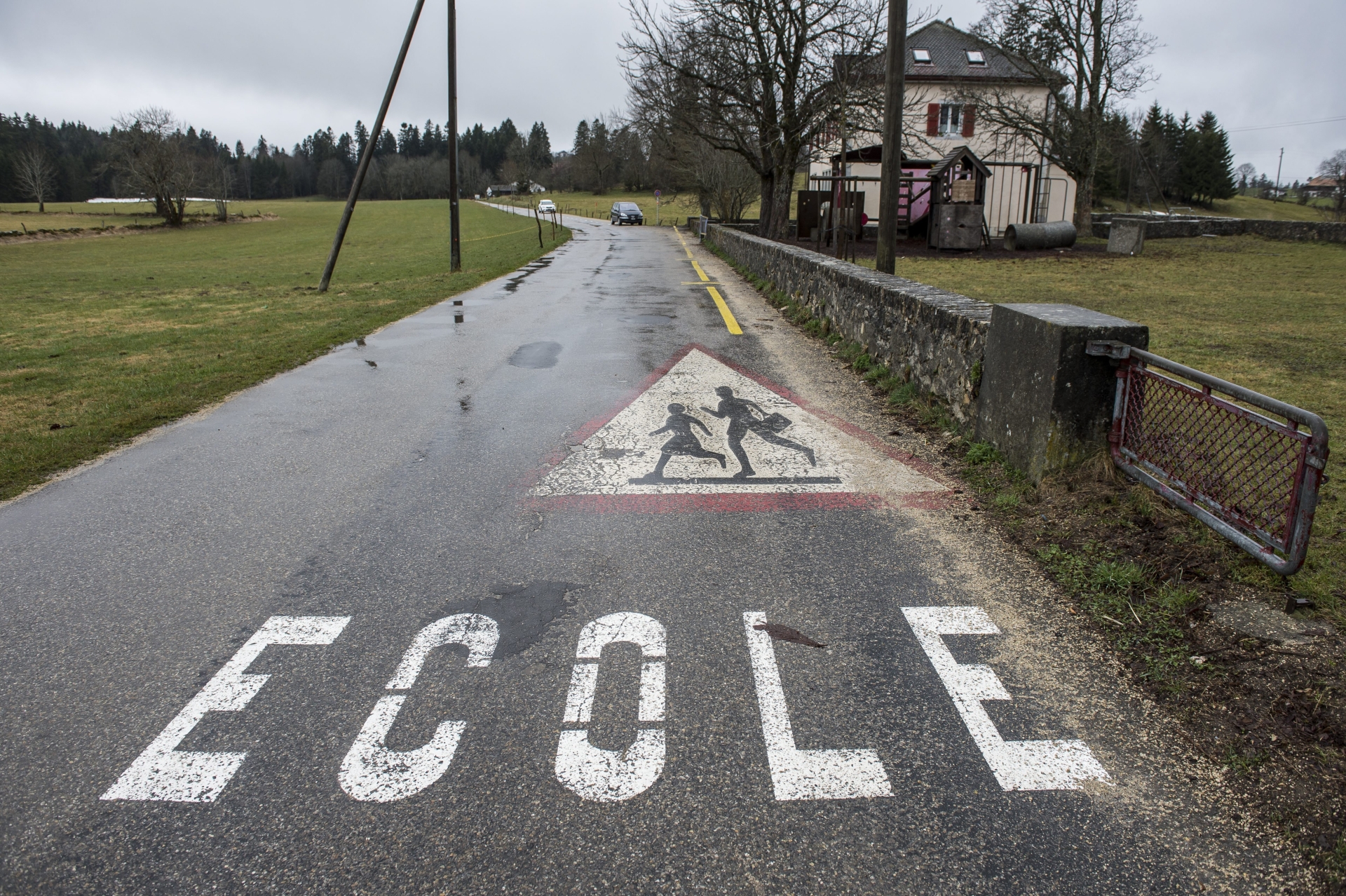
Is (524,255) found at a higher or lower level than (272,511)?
higher

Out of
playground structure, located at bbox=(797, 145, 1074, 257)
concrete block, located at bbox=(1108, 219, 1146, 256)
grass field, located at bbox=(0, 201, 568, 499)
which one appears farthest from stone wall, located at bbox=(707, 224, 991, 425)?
concrete block, located at bbox=(1108, 219, 1146, 256)

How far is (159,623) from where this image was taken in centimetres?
362

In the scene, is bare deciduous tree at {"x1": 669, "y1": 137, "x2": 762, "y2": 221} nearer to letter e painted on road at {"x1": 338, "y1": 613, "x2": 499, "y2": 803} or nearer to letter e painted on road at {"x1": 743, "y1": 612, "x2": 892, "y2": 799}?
letter e painted on road at {"x1": 338, "y1": 613, "x2": 499, "y2": 803}

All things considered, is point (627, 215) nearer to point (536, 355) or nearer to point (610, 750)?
point (536, 355)

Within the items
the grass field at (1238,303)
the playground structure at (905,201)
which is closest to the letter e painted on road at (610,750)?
the grass field at (1238,303)

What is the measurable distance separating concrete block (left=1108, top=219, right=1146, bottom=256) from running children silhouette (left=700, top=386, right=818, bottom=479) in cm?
2477

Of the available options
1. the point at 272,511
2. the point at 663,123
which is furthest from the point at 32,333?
the point at 663,123

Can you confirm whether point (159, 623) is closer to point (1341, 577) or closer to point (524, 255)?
point (1341, 577)

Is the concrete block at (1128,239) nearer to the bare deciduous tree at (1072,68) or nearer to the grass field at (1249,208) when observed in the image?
the bare deciduous tree at (1072,68)

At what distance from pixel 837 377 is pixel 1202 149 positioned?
314 ft

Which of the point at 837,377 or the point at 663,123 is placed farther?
the point at 663,123

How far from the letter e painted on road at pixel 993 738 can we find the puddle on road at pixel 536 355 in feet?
21.8

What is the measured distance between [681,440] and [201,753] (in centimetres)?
420

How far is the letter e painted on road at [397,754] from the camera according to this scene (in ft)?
8.49
